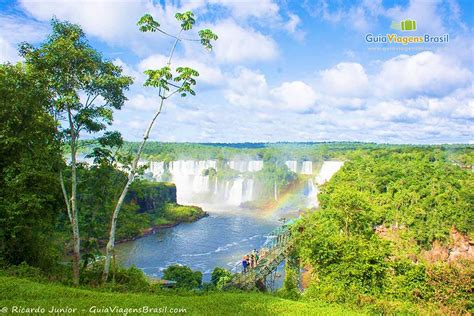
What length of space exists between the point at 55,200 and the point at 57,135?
106 inches

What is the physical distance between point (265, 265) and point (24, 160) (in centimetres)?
1575

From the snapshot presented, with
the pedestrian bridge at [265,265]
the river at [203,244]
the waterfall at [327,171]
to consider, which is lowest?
the river at [203,244]

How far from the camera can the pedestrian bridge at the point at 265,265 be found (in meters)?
20.9

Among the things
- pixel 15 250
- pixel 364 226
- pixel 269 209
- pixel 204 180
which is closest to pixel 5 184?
pixel 15 250

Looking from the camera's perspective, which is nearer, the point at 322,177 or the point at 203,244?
the point at 203,244

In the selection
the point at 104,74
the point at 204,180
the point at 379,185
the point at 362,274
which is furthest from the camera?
the point at 204,180

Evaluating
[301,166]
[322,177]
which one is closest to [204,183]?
[301,166]

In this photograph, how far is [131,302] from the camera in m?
9.27

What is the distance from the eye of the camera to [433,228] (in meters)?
35.5

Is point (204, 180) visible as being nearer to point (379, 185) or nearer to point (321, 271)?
point (379, 185)

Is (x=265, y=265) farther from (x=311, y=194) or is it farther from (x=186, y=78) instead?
(x=311, y=194)

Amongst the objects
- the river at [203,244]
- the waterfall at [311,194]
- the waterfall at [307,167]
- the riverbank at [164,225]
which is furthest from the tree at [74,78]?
the waterfall at [307,167]

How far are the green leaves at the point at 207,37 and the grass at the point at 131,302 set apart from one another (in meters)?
8.04

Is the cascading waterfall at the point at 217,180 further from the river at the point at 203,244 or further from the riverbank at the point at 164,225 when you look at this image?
the riverbank at the point at 164,225
